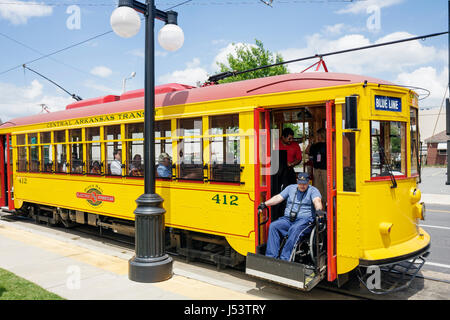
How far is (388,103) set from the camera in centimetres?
473

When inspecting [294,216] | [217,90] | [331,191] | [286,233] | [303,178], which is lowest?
[286,233]

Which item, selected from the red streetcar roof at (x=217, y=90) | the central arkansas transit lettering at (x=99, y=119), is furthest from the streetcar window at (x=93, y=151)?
the red streetcar roof at (x=217, y=90)

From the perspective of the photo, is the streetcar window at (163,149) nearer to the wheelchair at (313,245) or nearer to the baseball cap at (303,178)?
the baseball cap at (303,178)

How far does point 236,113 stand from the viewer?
5.45m

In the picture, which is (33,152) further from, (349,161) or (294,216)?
(349,161)

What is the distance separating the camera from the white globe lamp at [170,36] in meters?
5.67

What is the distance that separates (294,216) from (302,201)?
229 mm

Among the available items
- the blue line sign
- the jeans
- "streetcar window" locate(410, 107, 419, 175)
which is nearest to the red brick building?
"streetcar window" locate(410, 107, 419, 175)

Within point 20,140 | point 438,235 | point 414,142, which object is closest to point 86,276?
point 414,142

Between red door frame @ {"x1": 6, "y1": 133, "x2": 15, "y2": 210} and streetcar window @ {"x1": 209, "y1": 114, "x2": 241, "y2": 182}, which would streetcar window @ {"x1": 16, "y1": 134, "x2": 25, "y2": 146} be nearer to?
red door frame @ {"x1": 6, "y1": 133, "x2": 15, "y2": 210}

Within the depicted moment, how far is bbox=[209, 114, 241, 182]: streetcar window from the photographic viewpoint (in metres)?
5.44

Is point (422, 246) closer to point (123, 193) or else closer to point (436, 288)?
point (436, 288)

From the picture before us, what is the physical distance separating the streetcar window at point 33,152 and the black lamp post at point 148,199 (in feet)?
17.6

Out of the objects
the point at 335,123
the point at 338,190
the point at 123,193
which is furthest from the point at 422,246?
the point at 123,193
